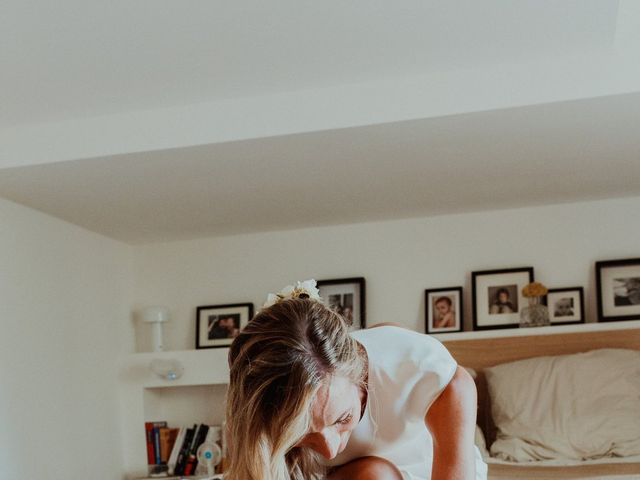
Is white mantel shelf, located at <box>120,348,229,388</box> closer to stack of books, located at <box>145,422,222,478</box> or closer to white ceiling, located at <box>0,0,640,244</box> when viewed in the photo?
stack of books, located at <box>145,422,222,478</box>

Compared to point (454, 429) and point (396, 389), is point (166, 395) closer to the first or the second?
point (396, 389)

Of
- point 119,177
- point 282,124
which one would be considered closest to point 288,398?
point 282,124

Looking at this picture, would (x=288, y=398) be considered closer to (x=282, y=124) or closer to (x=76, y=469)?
(x=282, y=124)

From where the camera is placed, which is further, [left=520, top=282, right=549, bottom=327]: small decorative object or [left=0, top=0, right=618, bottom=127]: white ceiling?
[left=520, top=282, right=549, bottom=327]: small decorative object

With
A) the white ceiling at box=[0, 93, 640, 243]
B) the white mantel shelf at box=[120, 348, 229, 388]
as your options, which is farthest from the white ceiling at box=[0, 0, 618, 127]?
the white mantel shelf at box=[120, 348, 229, 388]

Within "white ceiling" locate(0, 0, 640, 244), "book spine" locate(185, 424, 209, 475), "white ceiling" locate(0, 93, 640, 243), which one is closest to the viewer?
"white ceiling" locate(0, 0, 640, 244)

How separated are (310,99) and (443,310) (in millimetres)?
1922

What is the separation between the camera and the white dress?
2.22 meters

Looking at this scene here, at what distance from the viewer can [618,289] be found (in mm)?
5039

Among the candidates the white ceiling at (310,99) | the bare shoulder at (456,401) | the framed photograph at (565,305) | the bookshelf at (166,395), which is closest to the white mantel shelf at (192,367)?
the bookshelf at (166,395)

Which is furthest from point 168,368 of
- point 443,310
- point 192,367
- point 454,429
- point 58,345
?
point 454,429

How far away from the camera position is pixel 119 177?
433cm

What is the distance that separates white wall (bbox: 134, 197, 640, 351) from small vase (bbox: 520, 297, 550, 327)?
10.8 inches

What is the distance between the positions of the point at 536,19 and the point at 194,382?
122 inches
